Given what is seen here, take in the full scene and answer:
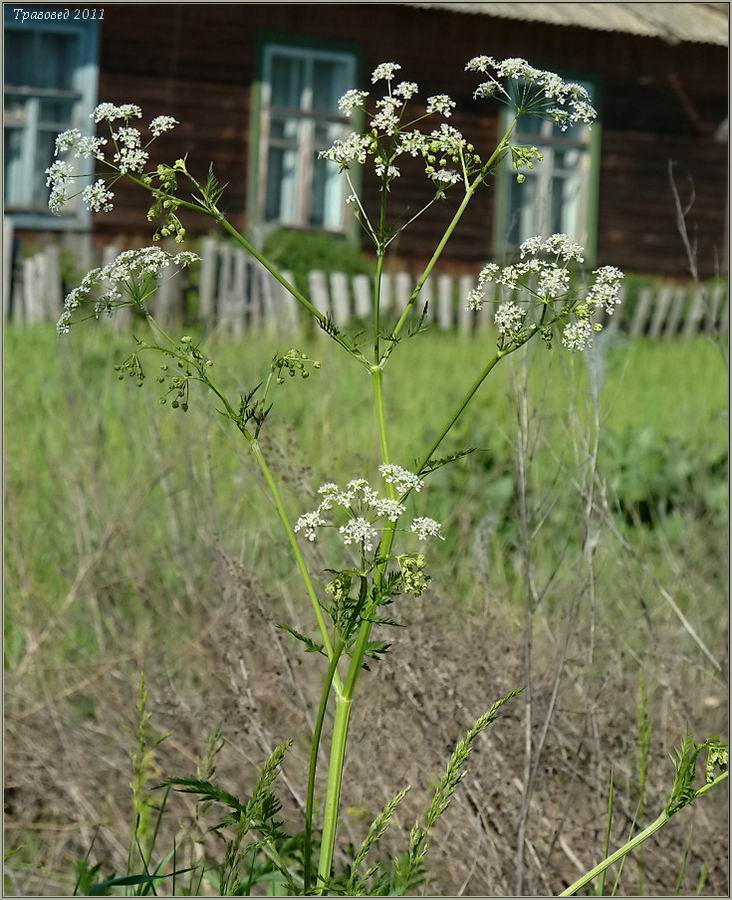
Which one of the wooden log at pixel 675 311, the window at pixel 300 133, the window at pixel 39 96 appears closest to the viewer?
the window at pixel 39 96

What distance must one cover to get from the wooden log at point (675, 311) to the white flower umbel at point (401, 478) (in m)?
12.9

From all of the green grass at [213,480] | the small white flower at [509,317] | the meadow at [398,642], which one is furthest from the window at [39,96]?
the small white flower at [509,317]

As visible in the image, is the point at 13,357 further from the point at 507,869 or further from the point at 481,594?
the point at 507,869

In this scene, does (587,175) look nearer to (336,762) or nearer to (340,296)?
(340,296)

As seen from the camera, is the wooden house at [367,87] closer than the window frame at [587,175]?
Yes

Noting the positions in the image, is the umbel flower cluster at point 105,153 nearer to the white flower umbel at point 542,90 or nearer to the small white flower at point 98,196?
the small white flower at point 98,196

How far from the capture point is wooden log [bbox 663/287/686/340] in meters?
13.9

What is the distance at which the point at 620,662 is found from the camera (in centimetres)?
279

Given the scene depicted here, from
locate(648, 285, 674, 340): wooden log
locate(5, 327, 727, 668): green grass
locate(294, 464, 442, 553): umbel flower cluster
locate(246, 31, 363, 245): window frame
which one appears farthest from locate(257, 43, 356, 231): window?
locate(294, 464, 442, 553): umbel flower cluster

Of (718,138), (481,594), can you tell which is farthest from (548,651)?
(718,138)

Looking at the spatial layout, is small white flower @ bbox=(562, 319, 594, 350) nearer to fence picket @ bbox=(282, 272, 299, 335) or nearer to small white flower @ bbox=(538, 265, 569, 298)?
small white flower @ bbox=(538, 265, 569, 298)

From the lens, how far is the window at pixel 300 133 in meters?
12.7

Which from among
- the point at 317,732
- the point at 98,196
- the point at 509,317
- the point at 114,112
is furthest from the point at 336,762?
the point at 114,112

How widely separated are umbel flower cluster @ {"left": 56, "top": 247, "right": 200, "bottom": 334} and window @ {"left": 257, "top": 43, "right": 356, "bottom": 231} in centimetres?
1130
